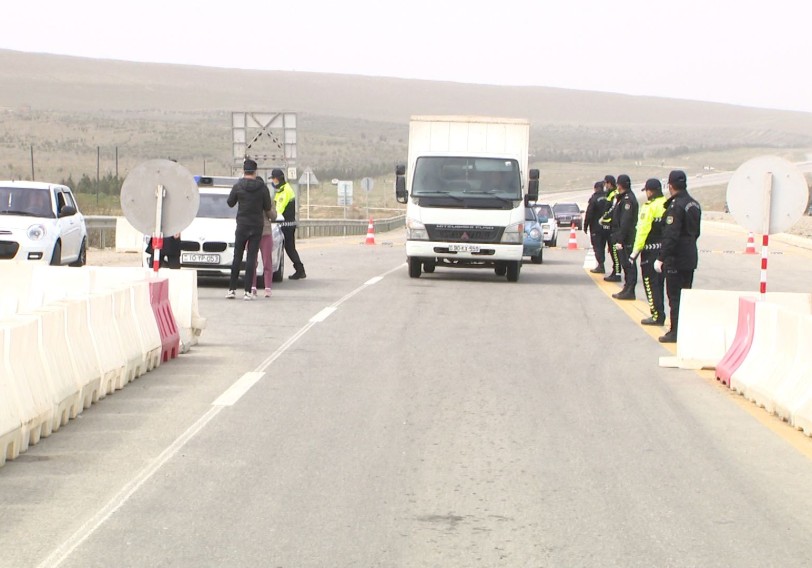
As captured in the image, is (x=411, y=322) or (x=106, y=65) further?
(x=106, y=65)

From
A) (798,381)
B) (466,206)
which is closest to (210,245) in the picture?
(466,206)

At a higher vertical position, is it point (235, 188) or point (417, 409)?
point (235, 188)

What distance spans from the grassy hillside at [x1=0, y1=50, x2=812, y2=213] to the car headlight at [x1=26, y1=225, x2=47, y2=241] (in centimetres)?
5661

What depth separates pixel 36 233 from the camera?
21.9m

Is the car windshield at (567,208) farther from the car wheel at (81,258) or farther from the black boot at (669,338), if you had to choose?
the black boot at (669,338)

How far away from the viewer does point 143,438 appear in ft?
28.6

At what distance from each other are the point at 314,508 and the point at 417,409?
316cm

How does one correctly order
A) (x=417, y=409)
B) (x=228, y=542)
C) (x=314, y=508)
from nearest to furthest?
(x=228, y=542) < (x=314, y=508) < (x=417, y=409)

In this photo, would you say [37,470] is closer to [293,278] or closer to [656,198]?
[656,198]

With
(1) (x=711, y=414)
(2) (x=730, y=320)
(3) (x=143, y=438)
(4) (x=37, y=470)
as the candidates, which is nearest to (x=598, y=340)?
(2) (x=730, y=320)

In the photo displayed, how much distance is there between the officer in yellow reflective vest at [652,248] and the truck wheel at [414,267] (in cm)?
766

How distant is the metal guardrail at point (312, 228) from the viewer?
3244 centimetres

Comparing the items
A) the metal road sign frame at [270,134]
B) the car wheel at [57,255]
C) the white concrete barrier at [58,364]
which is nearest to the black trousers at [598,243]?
the car wheel at [57,255]

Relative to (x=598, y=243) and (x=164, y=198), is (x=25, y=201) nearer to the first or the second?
(x=164, y=198)
